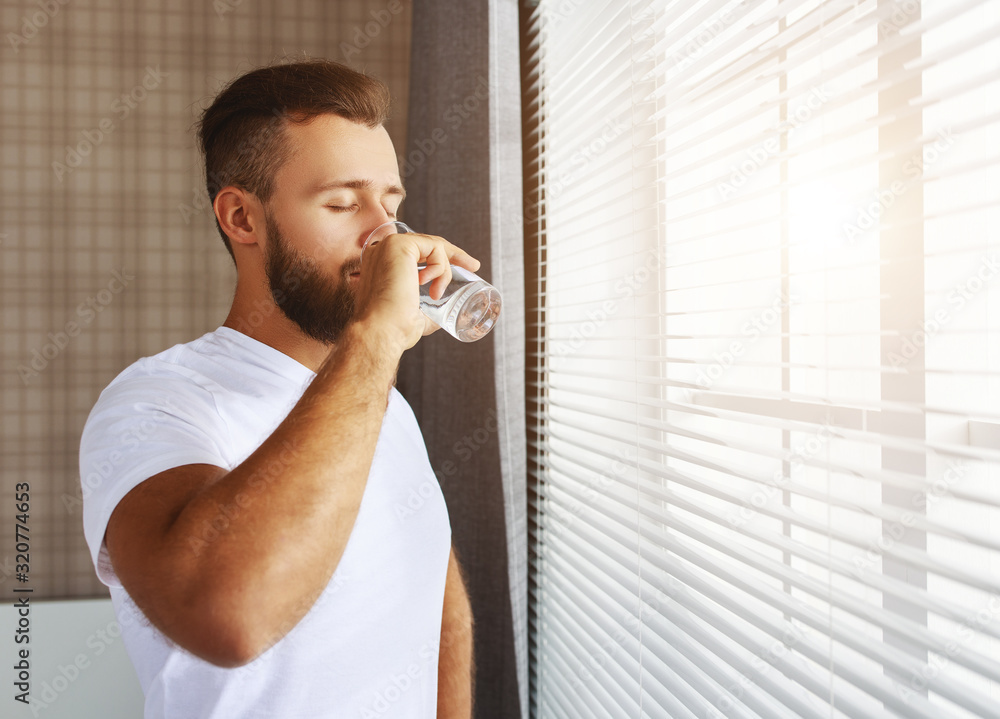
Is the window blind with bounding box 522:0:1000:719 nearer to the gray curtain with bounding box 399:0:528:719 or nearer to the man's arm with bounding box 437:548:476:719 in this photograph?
the gray curtain with bounding box 399:0:528:719

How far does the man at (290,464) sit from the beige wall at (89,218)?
0.89 m

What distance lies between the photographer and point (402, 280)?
0.79 meters

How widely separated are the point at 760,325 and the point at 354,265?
60cm

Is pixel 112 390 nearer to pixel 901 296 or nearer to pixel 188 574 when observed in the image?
pixel 188 574

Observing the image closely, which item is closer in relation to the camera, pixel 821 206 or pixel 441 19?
pixel 821 206

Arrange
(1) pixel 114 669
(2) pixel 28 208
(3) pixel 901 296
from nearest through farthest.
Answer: (3) pixel 901 296 → (1) pixel 114 669 → (2) pixel 28 208

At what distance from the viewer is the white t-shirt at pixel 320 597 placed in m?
0.71

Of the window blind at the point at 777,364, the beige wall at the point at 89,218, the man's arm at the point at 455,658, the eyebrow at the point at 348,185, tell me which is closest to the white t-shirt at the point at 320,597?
the man's arm at the point at 455,658

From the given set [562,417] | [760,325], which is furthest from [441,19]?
[760,325]

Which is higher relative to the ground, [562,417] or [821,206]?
[821,206]

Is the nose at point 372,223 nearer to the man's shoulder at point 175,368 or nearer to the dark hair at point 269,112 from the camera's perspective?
the dark hair at point 269,112

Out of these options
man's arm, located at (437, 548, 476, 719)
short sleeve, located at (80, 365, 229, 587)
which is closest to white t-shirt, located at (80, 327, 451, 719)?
short sleeve, located at (80, 365, 229, 587)

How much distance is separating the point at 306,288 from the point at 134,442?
0.38 metres

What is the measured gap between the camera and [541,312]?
1589 mm
